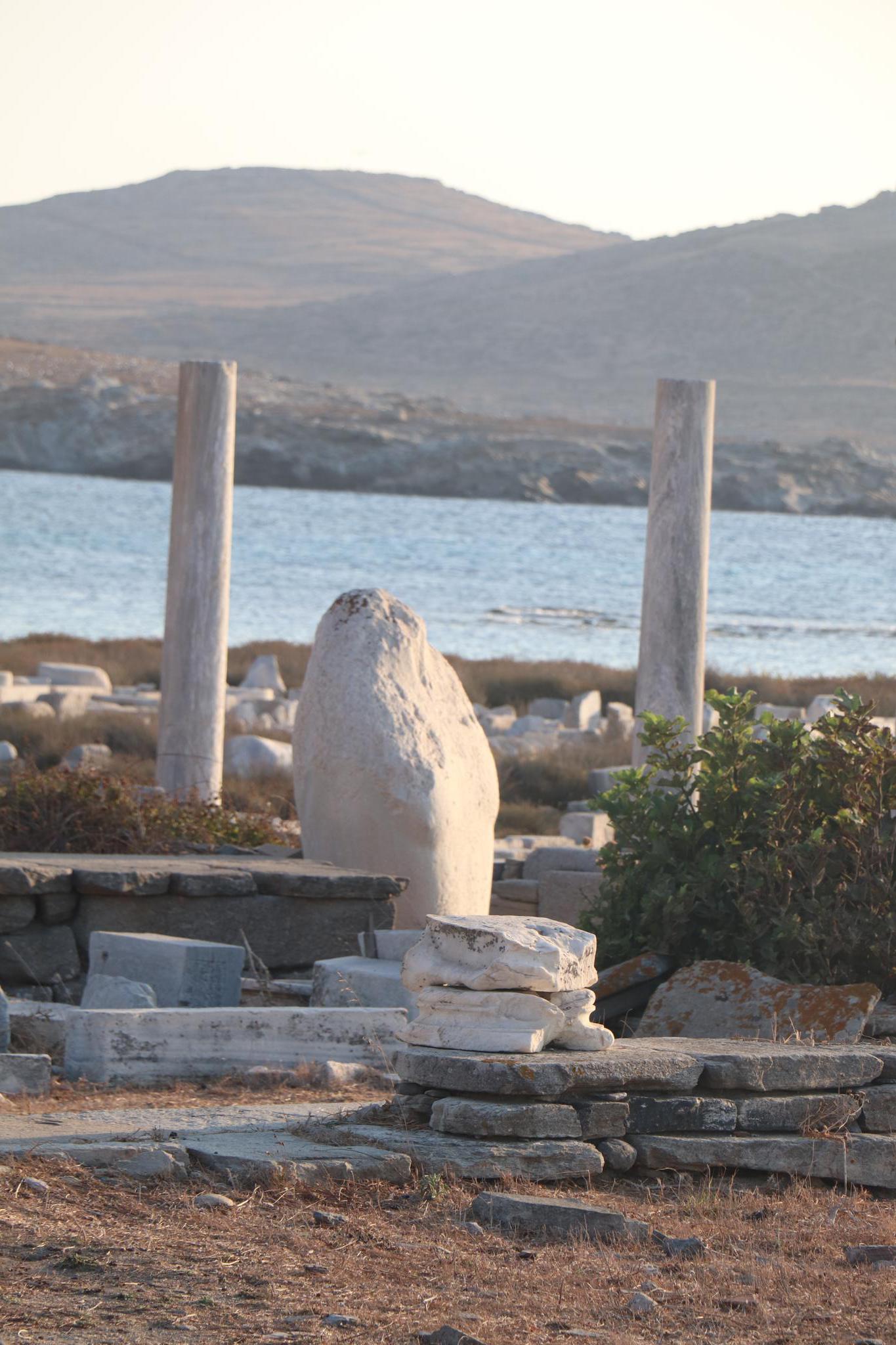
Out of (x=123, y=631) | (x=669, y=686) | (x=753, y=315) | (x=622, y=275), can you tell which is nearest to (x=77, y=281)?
(x=622, y=275)

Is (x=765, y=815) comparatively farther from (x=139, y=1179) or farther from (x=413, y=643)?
(x=139, y=1179)

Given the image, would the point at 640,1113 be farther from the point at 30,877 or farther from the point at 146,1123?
the point at 30,877

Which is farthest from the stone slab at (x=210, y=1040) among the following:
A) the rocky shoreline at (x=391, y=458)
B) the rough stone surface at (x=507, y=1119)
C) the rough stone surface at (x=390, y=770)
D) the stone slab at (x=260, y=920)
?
the rocky shoreline at (x=391, y=458)

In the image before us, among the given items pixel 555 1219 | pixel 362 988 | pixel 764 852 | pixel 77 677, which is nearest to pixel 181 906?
pixel 362 988

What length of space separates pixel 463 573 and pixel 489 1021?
41.7m

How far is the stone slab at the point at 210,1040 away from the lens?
21.6 ft

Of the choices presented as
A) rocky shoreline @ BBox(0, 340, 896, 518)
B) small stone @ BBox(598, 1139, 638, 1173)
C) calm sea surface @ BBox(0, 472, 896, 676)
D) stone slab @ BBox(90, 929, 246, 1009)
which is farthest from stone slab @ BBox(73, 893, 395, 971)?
rocky shoreline @ BBox(0, 340, 896, 518)

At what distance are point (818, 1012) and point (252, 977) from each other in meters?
2.68

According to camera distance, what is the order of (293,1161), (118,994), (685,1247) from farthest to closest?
(118,994) → (293,1161) → (685,1247)

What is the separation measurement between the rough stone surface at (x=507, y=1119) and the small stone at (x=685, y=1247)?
0.56 metres

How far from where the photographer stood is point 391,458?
3238 inches

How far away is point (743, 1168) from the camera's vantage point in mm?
Result: 5344

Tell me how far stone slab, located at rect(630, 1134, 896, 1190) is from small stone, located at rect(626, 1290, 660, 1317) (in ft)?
3.54

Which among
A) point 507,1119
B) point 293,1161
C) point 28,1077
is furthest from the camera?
point 28,1077
